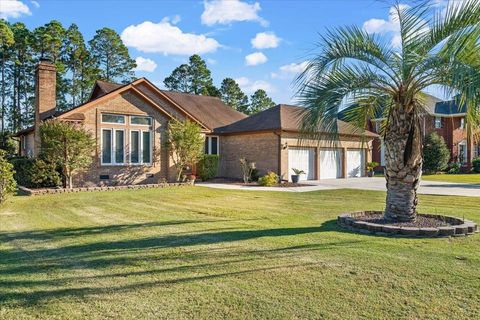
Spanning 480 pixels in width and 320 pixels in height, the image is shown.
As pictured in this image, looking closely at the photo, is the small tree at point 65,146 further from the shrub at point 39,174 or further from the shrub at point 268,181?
the shrub at point 268,181

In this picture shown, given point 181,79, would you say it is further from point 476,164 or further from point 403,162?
point 403,162

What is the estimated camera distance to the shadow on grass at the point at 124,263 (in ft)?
14.5

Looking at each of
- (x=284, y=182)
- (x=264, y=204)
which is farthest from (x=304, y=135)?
(x=284, y=182)

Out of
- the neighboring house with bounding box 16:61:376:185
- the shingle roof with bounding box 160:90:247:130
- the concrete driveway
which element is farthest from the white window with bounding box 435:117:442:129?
the shingle roof with bounding box 160:90:247:130

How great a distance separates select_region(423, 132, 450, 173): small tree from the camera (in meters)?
30.1

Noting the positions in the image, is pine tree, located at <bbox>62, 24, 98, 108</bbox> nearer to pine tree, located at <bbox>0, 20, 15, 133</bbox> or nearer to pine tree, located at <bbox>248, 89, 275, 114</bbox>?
pine tree, located at <bbox>0, 20, 15, 133</bbox>

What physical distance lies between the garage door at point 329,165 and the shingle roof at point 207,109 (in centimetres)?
744

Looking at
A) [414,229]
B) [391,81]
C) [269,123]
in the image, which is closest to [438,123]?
[269,123]

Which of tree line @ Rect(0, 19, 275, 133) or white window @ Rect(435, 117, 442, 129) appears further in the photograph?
tree line @ Rect(0, 19, 275, 133)

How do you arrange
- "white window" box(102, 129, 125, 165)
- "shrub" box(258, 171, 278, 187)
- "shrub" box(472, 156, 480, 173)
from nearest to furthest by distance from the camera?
"white window" box(102, 129, 125, 165)
"shrub" box(258, 171, 278, 187)
"shrub" box(472, 156, 480, 173)

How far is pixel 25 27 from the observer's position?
37.1 meters

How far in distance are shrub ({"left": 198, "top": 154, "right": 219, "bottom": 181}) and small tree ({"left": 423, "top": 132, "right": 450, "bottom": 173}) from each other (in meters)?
18.2

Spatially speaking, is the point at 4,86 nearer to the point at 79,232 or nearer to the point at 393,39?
the point at 79,232

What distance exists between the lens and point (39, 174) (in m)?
15.9
